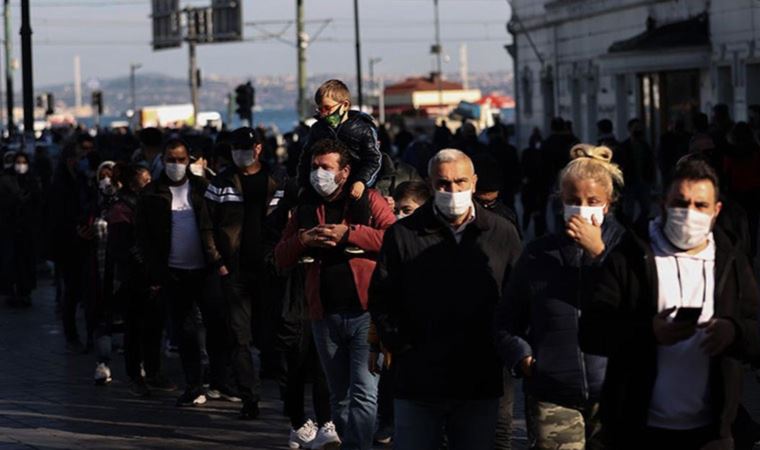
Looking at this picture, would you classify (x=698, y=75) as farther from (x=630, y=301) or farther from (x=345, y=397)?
(x=630, y=301)

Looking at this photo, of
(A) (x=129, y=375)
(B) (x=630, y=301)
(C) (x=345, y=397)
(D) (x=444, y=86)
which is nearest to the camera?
(B) (x=630, y=301)

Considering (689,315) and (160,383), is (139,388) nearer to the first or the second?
(160,383)

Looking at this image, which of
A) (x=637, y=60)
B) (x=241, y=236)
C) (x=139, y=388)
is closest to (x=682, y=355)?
(x=241, y=236)

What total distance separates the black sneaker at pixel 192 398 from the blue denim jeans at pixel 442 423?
5133mm

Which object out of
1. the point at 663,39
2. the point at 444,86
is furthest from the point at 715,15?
the point at 444,86

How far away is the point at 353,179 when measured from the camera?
10.1 metres

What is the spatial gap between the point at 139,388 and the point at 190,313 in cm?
98

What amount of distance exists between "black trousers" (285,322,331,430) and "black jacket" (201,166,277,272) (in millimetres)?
1259

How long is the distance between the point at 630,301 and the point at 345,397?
11.6 feet

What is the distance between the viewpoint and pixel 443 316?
25.4 ft

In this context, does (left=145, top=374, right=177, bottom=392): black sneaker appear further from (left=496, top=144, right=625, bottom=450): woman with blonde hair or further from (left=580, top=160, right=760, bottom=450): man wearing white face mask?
(left=580, top=160, right=760, bottom=450): man wearing white face mask

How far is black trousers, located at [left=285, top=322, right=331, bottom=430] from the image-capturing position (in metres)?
10.7

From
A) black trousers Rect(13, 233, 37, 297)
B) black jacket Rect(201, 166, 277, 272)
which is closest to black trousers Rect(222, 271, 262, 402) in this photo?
black jacket Rect(201, 166, 277, 272)

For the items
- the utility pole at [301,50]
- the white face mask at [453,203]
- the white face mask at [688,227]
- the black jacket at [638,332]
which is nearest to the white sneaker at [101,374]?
the white face mask at [453,203]
